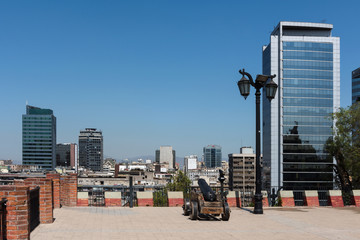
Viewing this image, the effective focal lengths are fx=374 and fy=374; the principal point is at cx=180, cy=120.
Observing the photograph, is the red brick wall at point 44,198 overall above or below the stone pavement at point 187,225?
above

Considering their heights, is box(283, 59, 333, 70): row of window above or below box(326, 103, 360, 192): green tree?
above

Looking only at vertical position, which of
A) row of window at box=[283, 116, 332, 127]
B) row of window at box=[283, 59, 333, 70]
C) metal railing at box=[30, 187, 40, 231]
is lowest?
metal railing at box=[30, 187, 40, 231]

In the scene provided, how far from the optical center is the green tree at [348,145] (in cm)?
2772

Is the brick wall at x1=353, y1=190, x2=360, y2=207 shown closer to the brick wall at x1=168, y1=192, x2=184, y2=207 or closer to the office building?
the brick wall at x1=168, y1=192, x2=184, y2=207

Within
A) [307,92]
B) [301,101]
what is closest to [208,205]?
[301,101]

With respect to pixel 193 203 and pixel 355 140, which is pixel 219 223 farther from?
pixel 355 140

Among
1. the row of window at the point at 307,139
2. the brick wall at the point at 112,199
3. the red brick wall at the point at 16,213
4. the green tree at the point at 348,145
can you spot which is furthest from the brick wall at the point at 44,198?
the row of window at the point at 307,139

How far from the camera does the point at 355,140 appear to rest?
29016 millimetres

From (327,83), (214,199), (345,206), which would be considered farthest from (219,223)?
(327,83)

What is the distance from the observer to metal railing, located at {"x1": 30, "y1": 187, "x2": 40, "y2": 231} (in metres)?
10.6

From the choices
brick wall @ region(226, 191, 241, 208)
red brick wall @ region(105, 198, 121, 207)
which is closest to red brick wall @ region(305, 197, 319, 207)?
brick wall @ region(226, 191, 241, 208)

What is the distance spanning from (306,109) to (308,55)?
2003 cm

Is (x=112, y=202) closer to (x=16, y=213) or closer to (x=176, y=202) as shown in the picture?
(x=176, y=202)

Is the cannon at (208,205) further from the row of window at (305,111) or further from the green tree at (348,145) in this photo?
the row of window at (305,111)
